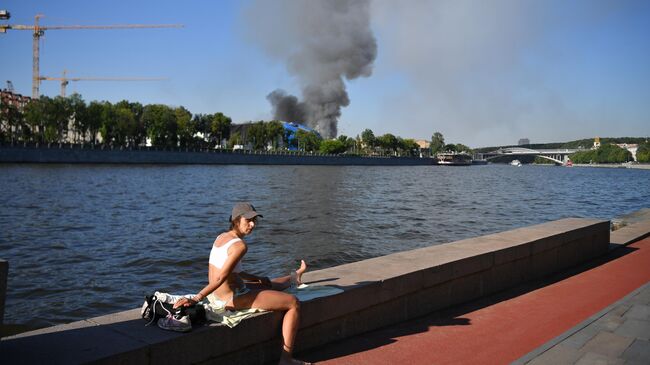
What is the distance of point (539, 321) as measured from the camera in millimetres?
5520

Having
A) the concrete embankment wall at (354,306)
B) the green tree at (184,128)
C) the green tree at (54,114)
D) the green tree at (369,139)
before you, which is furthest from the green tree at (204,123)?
the concrete embankment wall at (354,306)

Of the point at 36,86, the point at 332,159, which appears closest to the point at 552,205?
the point at 332,159

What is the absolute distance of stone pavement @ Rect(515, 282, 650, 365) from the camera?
412cm

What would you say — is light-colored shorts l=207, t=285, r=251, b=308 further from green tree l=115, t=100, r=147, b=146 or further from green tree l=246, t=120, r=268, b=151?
green tree l=246, t=120, r=268, b=151


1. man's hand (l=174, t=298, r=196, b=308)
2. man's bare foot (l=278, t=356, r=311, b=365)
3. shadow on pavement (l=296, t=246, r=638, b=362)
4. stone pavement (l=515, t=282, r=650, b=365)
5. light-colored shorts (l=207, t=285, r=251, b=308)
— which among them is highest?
man's hand (l=174, t=298, r=196, b=308)

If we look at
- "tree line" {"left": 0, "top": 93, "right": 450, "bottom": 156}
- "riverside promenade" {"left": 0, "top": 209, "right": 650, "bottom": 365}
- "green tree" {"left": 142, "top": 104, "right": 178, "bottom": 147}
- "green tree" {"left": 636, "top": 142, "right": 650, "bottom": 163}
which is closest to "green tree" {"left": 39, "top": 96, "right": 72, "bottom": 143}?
"tree line" {"left": 0, "top": 93, "right": 450, "bottom": 156}

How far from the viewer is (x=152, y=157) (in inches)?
3536

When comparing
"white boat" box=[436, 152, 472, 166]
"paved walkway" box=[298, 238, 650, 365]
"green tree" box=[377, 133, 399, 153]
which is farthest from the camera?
"white boat" box=[436, 152, 472, 166]

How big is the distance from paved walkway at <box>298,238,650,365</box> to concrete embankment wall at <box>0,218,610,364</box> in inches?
6.9

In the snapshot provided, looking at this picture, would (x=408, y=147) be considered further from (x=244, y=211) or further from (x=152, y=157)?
(x=244, y=211)

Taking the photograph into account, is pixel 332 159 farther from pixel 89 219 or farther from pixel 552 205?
pixel 89 219

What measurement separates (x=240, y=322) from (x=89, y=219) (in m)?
18.2

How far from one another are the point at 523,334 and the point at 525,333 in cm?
4

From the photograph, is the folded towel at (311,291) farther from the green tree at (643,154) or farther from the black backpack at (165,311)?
the green tree at (643,154)
